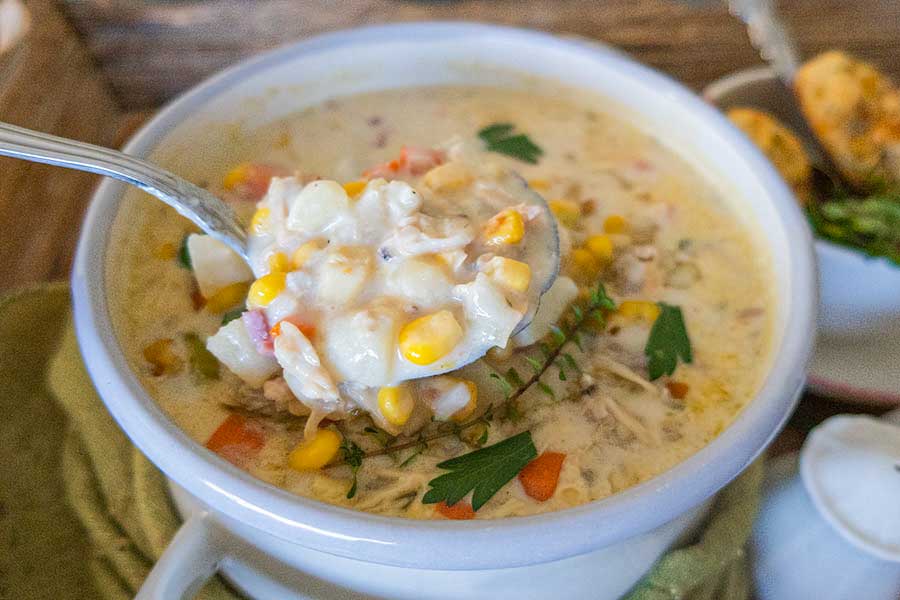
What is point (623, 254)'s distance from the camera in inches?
55.6

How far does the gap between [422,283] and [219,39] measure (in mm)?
1376

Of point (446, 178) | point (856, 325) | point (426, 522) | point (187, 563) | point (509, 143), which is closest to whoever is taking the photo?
point (426, 522)

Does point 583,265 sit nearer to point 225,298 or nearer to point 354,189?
point 354,189

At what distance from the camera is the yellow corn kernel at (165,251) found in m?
1.35

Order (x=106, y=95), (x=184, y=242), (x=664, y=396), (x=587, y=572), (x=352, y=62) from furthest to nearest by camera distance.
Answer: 1. (x=106, y=95)
2. (x=352, y=62)
3. (x=184, y=242)
4. (x=664, y=396)
5. (x=587, y=572)

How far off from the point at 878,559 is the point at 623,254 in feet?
2.14

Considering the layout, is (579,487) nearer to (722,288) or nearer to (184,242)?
(722,288)

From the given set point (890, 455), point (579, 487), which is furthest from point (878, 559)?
point (579, 487)

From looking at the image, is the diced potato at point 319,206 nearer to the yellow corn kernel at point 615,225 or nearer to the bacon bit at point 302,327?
the bacon bit at point 302,327

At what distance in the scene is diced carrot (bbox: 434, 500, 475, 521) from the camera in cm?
105

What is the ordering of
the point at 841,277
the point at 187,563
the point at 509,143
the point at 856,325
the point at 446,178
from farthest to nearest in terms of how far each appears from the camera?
the point at 856,325 → the point at 841,277 → the point at 509,143 → the point at 446,178 → the point at 187,563

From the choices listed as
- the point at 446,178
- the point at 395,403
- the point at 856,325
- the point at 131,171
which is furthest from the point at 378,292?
the point at 856,325

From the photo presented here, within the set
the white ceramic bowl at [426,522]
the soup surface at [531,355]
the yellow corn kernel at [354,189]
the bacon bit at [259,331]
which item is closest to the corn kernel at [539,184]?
the soup surface at [531,355]

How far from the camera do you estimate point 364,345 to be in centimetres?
104
